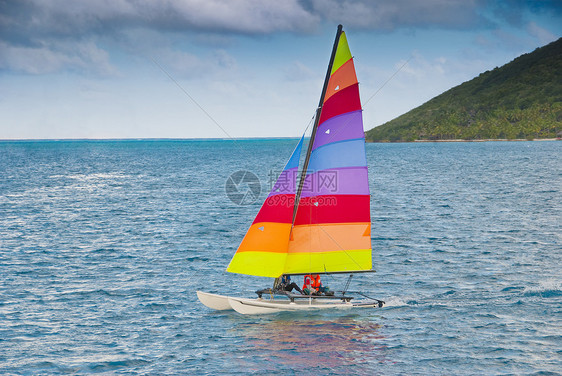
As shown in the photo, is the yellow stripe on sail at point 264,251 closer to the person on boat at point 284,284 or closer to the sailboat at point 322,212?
the sailboat at point 322,212

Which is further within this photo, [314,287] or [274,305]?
[314,287]

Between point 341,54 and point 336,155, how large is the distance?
5.05 m

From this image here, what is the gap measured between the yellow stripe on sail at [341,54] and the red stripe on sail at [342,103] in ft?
4.13

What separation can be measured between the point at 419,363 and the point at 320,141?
11559mm

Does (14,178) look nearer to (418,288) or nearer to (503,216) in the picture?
(503,216)

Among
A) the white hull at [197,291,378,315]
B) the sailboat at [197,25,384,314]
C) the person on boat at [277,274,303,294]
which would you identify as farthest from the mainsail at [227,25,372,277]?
the white hull at [197,291,378,315]

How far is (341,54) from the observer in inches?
1070

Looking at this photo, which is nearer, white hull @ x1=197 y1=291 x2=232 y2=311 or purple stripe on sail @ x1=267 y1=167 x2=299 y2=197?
purple stripe on sail @ x1=267 y1=167 x2=299 y2=197

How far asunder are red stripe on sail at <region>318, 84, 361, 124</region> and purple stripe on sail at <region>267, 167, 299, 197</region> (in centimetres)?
299

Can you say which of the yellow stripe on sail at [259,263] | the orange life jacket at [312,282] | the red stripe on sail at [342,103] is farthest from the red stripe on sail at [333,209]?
the red stripe on sail at [342,103]

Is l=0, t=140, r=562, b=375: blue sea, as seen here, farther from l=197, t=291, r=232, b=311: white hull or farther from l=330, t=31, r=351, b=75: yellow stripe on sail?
l=330, t=31, r=351, b=75: yellow stripe on sail

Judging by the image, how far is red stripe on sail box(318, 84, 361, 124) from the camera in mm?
27812

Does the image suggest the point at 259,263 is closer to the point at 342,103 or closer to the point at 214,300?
the point at 214,300

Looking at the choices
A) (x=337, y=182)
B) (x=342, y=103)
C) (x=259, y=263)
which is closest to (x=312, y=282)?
(x=259, y=263)
